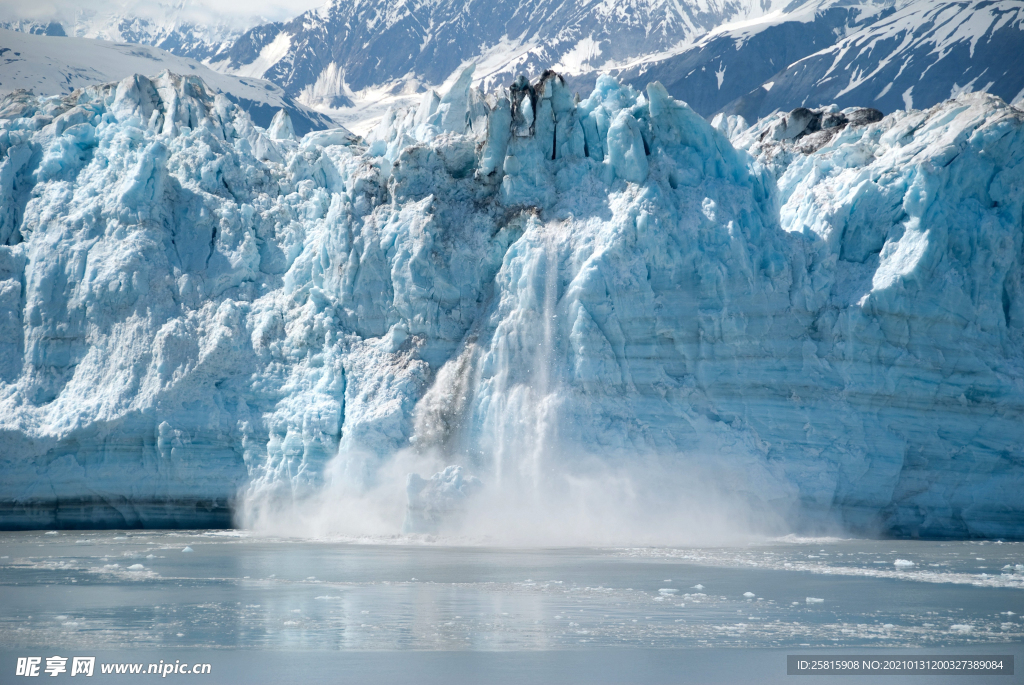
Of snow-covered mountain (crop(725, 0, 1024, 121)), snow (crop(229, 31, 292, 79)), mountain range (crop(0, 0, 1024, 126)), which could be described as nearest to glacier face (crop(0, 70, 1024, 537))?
mountain range (crop(0, 0, 1024, 126))

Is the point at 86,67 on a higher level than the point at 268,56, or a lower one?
lower

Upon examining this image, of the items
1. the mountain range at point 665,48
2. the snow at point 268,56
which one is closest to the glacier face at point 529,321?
the mountain range at point 665,48

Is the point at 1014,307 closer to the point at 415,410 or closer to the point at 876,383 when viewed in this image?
the point at 876,383

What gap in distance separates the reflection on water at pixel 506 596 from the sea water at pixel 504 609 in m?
0.03

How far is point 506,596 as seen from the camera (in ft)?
37.8

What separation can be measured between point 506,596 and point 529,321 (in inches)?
307

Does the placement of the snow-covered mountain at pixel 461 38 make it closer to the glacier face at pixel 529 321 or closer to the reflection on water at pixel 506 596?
the glacier face at pixel 529 321

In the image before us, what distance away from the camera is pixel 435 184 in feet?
66.3

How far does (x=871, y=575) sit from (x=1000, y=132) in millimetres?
9568

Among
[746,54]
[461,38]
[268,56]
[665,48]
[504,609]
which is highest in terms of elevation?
[461,38]

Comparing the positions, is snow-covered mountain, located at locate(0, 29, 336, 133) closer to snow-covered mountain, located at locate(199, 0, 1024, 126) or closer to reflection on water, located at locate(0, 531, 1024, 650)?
snow-covered mountain, located at locate(199, 0, 1024, 126)

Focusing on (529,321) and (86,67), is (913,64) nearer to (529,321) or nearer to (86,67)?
(86,67)

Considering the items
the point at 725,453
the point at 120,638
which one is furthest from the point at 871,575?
the point at 120,638

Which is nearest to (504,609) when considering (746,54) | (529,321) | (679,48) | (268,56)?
(529,321)
